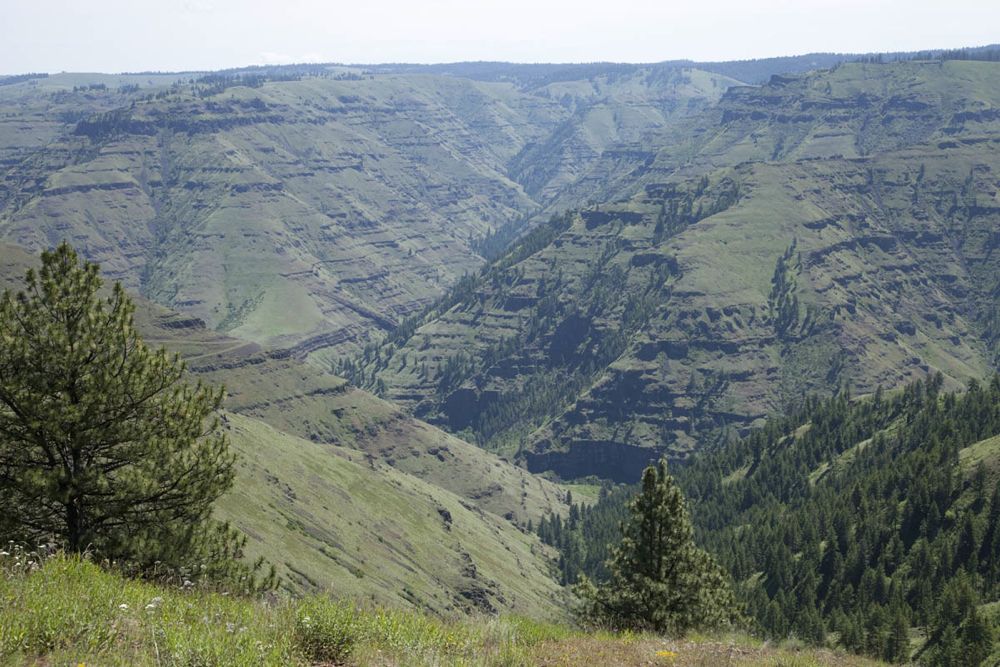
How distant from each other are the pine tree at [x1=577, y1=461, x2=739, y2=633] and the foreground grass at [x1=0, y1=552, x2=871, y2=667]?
27371 mm

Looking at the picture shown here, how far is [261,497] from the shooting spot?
167 meters

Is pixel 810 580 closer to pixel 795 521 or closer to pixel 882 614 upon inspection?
pixel 795 521

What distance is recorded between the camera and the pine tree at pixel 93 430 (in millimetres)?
29922

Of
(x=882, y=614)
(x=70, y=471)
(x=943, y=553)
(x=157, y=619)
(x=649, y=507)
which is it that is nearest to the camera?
(x=157, y=619)

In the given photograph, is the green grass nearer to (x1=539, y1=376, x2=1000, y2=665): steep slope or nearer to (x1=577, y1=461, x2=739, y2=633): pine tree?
(x1=577, y1=461, x2=739, y2=633): pine tree

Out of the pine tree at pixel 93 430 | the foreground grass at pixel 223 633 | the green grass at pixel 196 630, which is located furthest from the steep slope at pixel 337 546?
the green grass at pixel 196 630

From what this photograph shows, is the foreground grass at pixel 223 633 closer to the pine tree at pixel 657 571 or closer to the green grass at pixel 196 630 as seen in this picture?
the green grass at pixel 196 630

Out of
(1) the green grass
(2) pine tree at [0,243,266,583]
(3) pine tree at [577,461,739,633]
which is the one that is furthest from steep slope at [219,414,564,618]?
(1) the green grass

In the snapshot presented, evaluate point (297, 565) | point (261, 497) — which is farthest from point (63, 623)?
point (261, 497)

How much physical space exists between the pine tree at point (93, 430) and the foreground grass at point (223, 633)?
11259 mm

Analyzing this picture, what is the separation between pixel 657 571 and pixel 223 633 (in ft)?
134

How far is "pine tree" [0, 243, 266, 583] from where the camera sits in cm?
2992

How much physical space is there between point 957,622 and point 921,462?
71.5 metres

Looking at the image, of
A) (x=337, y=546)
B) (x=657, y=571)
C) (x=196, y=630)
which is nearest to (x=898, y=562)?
(x=337, y=546)
